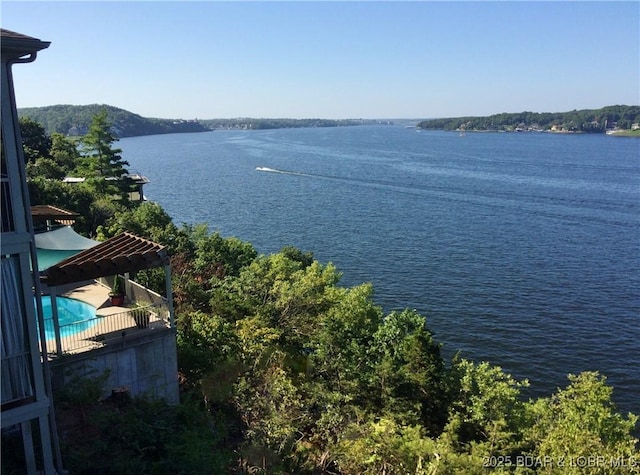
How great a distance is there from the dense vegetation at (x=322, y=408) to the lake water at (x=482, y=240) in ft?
24.4

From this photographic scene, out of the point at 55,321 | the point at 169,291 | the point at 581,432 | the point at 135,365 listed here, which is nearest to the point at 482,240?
the point at 581,432

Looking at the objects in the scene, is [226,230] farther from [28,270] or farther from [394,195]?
[28,270]

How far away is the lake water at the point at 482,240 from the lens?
24594 mm

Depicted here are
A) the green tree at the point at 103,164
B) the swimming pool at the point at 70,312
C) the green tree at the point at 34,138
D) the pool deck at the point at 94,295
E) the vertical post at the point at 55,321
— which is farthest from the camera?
the green tree at the point at 34,138

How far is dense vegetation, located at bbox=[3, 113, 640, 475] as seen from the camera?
10.4 meters

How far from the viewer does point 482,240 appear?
41094mm

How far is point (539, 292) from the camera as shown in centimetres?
3027

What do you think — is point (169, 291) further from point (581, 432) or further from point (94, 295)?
point (581, 432)

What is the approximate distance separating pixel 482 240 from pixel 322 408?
29.6 m

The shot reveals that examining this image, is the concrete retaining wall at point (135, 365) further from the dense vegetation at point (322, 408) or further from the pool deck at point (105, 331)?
the dense vegetation at point (322, 408)

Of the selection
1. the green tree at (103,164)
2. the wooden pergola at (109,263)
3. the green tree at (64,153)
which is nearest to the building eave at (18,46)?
the wooden pergola at (109,263)

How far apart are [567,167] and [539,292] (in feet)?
200

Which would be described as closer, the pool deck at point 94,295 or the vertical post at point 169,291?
the vertical post at point 169,291

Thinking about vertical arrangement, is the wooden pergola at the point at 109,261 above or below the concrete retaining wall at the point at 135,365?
above
